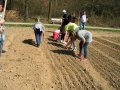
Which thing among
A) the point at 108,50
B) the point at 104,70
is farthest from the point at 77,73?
the point at 108,50

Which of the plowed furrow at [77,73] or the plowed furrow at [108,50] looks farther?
the plowed furrow at [108,50]

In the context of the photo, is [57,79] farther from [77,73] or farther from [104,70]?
[104,70]

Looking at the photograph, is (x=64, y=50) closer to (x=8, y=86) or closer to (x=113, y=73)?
(x=113, y=73)

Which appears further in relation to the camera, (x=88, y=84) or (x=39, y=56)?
(x=39, y=56)

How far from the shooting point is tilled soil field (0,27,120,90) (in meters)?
9.94

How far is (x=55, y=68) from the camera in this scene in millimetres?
11953

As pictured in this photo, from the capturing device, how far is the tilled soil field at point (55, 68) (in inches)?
391

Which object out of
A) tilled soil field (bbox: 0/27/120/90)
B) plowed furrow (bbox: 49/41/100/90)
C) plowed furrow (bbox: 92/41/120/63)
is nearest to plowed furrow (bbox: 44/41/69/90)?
tilled soil field (bbox: 0/27/120/90)

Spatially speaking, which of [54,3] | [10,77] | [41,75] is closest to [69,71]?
[41,75]

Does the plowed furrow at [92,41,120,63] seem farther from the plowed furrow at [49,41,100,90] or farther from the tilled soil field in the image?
the plowed furrow at [49,41,100,90]

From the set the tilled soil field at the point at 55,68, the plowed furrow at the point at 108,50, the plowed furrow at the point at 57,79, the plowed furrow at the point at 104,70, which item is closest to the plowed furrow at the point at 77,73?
the tilled soil field at the point at 55,68

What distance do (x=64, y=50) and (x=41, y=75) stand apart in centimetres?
508

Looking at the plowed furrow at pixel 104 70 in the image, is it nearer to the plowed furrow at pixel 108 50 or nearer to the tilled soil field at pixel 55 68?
the tilled soil field at pixel 55 68

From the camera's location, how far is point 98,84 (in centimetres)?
1023
